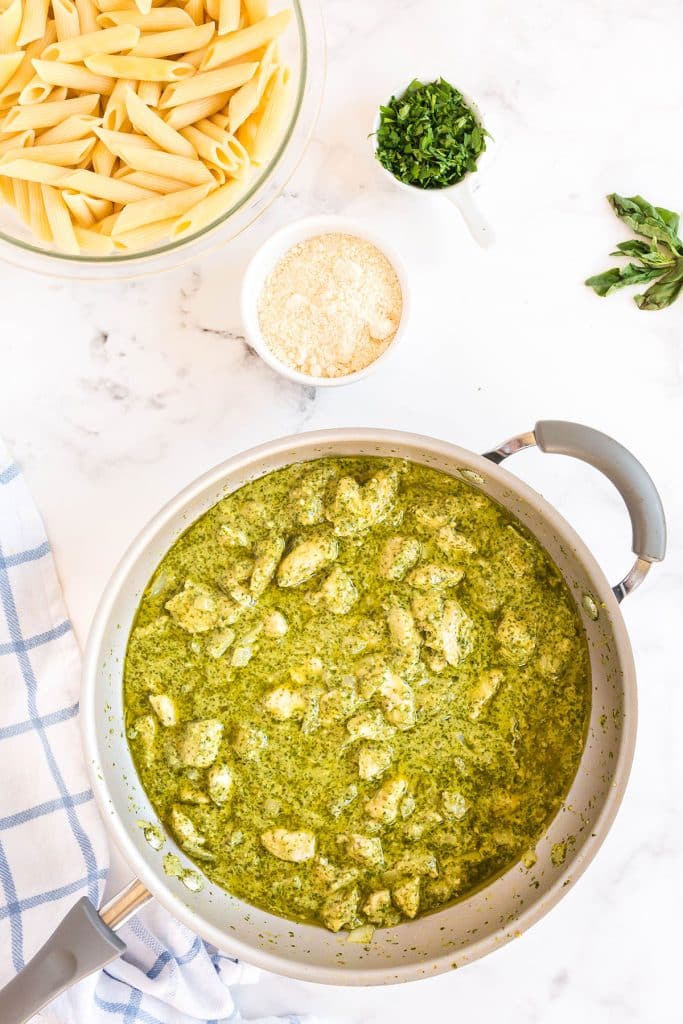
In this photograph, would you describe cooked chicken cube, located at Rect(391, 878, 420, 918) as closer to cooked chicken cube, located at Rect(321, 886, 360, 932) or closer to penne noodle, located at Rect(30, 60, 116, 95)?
cooked chicken cube, located at Rect(321, 886, 360, 932)

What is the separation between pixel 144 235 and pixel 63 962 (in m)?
1.46

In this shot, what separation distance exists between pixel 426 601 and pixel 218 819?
661 millimetres

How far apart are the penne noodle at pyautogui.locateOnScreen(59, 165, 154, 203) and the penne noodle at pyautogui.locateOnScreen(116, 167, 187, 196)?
0.04 ft

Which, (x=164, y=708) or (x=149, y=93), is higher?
(x=149, y=93)

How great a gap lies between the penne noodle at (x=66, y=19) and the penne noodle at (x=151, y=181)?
0.29 metres

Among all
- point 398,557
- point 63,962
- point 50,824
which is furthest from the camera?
point 50,824

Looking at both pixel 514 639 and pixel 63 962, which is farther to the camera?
pixel 514 639

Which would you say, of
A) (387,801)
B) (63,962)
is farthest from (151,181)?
(63,962)

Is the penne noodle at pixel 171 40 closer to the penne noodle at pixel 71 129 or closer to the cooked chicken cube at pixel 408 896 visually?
the penne noodle at pixel 71 129

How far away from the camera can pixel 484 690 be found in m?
1.96

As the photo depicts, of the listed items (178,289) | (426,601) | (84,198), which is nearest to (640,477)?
(426,601)

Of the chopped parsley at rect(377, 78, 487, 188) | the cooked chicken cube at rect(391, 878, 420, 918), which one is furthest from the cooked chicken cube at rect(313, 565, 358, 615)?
the chopped parsley at rect(377, 78, 487, 188)

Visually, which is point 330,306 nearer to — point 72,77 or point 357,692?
point 72,77

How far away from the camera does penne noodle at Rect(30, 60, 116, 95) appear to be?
6.04 ft
